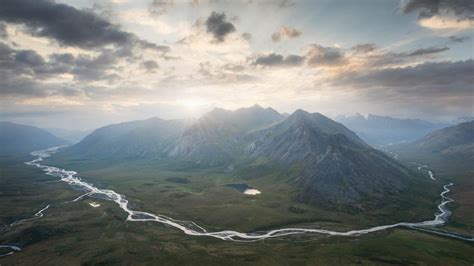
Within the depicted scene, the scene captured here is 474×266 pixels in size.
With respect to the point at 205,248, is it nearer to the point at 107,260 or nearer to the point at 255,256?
the point at 255,256

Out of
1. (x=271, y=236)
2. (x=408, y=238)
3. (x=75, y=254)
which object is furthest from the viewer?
(x=271, y=236)

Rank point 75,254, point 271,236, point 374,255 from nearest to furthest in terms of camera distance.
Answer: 1. point 374,255
2. point 75,254
3. point 271,236

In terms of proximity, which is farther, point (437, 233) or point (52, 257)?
point (437, 233)

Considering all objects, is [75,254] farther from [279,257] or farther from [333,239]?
[333,239]

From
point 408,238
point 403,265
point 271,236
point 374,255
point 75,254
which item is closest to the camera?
point 403,265

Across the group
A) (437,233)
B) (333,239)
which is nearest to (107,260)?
(333,239)

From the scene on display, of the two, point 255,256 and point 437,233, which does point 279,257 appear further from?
point 437,233

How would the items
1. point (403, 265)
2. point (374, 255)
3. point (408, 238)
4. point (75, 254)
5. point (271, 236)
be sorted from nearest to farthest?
point (403, 265), point (374, 255), point (75, 254), point (408, 238), point (271, 236)

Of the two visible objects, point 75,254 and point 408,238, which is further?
point 408,238

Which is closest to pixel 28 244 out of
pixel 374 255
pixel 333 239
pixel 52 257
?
pixel 52 257
